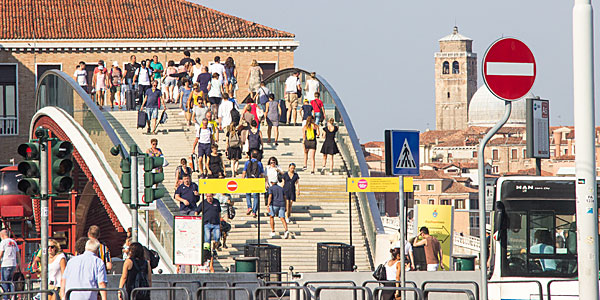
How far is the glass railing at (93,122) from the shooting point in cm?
2262

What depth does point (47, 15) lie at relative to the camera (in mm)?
58906

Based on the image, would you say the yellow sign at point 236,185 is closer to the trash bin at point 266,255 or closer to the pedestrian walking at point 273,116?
the trash bin at point 266,255

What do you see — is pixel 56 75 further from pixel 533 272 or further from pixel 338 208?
pixel 533 272

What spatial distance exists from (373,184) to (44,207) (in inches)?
354

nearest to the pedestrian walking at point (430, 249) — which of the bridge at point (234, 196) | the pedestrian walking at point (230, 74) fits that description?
the bridge at point (234, 196)

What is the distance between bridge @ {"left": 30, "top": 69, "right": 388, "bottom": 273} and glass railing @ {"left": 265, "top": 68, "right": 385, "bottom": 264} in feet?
0.08

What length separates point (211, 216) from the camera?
890 inches

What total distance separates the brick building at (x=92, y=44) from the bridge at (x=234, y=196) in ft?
66.9

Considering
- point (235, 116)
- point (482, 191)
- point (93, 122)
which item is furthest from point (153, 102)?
point (482, 191)

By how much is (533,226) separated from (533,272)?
588mm

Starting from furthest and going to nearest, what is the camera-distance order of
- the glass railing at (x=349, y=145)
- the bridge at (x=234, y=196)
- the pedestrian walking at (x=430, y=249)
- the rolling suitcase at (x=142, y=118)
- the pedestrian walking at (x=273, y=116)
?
the rolling suitcase at (x=142, y=118) < the pedestrian walking at (x=273, y=116) < the glass railing at (x=349, y=145) < the bridge at (x=234, y=196) < the pedestrian walking at (x=430, y=249)

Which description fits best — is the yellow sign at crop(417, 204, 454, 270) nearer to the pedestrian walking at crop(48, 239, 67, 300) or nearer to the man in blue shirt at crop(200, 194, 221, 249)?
the man in blue shirt at crop(200, 194, 221, 249)

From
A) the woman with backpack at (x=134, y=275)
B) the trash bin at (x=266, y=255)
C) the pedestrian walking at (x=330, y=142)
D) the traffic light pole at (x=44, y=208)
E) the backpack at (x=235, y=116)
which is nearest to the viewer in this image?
the woman with backpack at (x=134, y=275)

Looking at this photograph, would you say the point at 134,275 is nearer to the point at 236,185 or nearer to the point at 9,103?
the point at 236,185
